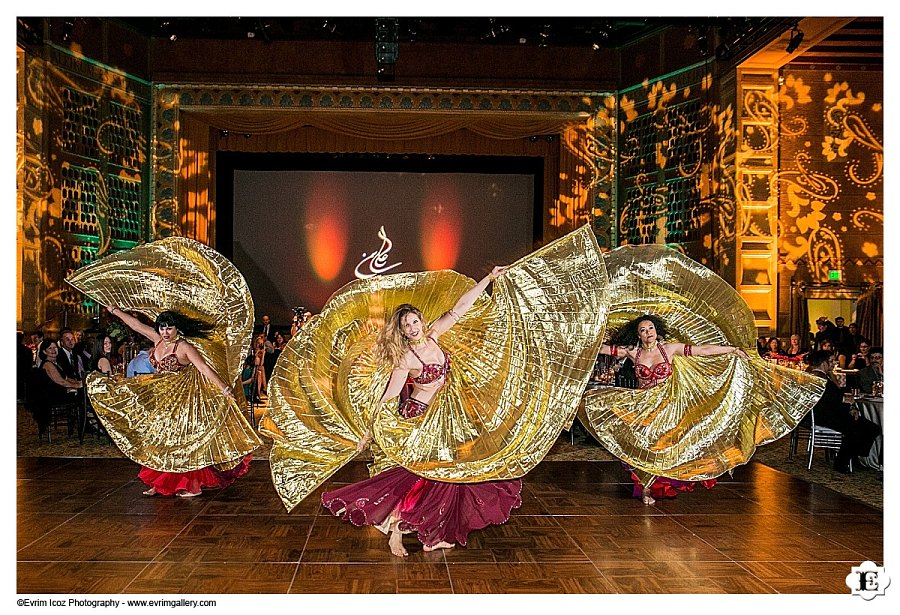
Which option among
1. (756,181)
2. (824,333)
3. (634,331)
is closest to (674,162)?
(756,181)

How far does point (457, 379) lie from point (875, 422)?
4.11 m

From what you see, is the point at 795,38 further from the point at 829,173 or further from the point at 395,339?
the point at 395,339

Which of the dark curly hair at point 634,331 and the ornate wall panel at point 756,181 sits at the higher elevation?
the ornate wall panel at point 756,181

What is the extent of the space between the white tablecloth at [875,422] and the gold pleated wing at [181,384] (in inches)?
189

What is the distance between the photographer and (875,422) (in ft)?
21.5

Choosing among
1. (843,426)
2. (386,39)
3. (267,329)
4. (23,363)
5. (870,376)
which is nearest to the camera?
(843,426)

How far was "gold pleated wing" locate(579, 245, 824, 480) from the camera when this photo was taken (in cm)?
494

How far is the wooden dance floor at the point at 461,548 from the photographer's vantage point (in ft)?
12.2

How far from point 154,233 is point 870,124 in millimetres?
9929

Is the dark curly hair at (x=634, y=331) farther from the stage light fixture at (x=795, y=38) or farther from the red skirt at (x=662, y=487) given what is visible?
the stage light fixture at (x=795, y=38)

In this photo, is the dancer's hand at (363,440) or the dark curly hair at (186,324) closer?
the dancer's hand at (363,440)

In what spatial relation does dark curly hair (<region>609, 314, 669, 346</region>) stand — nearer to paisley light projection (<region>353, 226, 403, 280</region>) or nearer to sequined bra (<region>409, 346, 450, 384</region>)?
sequined bra (<region>409, 346, 450, 384</region>)

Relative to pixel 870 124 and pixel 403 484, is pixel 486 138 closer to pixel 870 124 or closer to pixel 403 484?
pixel 870 124

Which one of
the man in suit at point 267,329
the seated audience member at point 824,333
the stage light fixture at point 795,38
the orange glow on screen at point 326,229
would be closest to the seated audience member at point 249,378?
the man in suit at point 267,329
